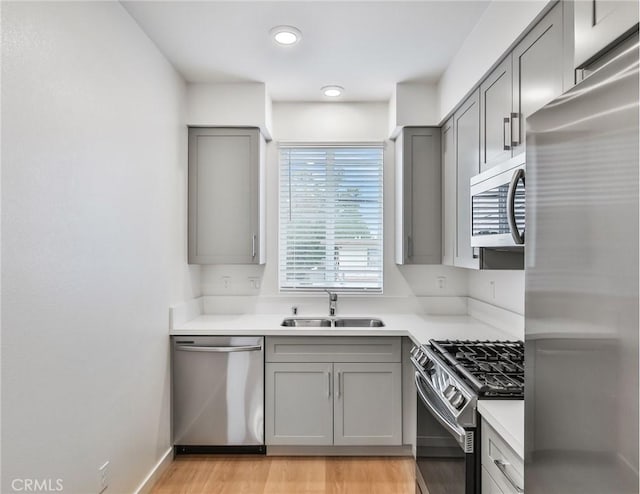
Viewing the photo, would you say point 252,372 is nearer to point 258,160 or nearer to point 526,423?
point 258,160

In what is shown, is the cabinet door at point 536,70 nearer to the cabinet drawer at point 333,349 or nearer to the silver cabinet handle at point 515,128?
the silver cabinet handle at point 515,128

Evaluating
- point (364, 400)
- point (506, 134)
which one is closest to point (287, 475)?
point (364, 400)

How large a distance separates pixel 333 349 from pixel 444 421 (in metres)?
1.17

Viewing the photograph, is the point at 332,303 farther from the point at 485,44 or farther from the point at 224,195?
the point at 485,44

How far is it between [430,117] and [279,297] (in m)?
1.83

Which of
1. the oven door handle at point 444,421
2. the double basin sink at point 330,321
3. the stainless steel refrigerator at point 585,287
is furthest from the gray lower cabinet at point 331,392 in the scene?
the stainless steel refrigerator at point 585,287

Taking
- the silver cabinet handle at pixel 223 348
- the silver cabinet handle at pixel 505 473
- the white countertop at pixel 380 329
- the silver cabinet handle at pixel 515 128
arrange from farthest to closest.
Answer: the silver cabinet handle at pixel 223 348 < the white countertop at pixel 380 329 < the silver cabinet handle at pixel 515 128 < the silver cabinet handle at pixel 505 473

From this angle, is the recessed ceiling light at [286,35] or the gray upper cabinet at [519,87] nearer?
the gray upper cabinet at [519,87]

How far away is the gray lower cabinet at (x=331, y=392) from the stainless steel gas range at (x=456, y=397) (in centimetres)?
56

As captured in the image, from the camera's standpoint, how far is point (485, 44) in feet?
6.79

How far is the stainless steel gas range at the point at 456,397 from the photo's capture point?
1463 mm

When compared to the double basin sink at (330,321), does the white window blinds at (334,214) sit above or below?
above

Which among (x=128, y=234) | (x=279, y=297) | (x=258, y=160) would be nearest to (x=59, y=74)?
(x=128, y=234)

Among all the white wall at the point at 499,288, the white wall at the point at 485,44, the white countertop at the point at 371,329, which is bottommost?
the white countertop at the point at 371,329
